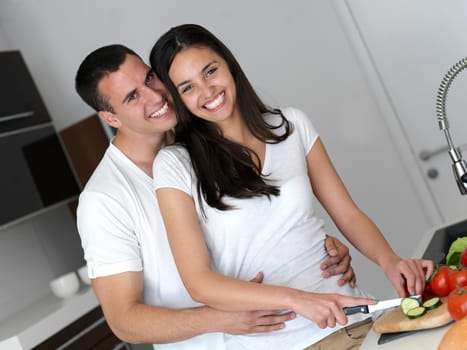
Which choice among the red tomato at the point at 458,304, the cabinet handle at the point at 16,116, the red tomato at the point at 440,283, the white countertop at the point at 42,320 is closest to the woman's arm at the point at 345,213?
the red tomato at the point at 440,283

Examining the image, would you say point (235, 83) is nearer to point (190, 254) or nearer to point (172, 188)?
point (172, 188)

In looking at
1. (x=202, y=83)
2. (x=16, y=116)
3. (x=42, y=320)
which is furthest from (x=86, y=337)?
(x=202, y=83)

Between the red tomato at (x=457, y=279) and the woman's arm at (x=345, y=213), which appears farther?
the woman's arm at (x=345, y=213)

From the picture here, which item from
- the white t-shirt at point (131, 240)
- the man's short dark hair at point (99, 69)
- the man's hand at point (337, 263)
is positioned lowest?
the man's hand at point (337, 263)

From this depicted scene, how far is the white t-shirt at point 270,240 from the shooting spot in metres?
1.81

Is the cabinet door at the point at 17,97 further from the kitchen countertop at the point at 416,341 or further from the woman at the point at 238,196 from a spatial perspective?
the kitchen countertop at the point at 416,341

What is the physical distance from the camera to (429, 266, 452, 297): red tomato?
59.9 inches

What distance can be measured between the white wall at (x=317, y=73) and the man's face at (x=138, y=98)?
1827 mm

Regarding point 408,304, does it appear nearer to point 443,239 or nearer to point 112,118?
point 443,239

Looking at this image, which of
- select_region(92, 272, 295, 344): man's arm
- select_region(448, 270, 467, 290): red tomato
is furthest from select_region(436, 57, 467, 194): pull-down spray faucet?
select_region(92, 272, 295, 344): man's arm

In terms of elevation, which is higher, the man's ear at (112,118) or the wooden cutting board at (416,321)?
the man's ear at (112,118)

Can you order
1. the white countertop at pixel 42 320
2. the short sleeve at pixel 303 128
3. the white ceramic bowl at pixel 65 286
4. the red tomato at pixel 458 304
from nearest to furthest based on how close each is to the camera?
the red tomato at pixel 458 304 → the short sleeve at pixel 303 128 → the white countertop at pixel 42 320 → the white ceramic bowl at pixel 65 286

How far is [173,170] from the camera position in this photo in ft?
6.06

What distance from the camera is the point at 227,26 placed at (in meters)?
3.86
